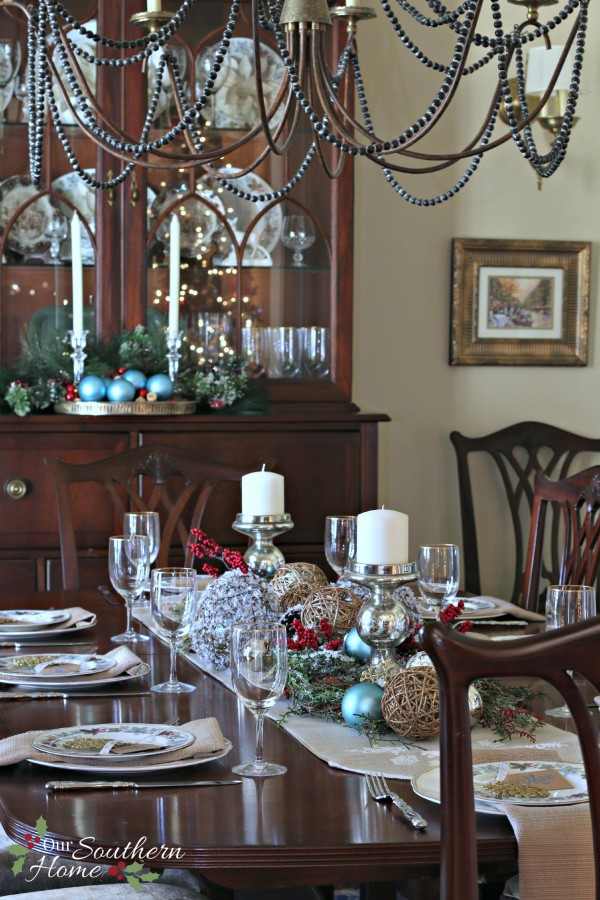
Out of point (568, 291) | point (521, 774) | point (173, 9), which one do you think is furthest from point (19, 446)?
point (521, 774)

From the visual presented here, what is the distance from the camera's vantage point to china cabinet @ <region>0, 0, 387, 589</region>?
2.89 metres

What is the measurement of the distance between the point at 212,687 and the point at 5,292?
1.82m

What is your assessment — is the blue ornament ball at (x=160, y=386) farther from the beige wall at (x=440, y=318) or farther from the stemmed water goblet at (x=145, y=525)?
the stemmed water goblet at (x=145, y=525)

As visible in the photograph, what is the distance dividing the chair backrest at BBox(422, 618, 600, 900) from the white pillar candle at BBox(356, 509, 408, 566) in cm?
52

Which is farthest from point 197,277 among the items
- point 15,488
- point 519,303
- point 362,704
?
point 362,704

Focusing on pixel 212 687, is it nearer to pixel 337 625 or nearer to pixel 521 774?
pixel 337 625

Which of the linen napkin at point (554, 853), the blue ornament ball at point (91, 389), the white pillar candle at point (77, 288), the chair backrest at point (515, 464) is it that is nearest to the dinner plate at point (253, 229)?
the white pillar candle at point (77, 288)

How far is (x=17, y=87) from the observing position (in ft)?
10.0

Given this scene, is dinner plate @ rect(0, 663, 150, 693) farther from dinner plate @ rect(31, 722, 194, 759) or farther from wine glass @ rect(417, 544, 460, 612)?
wine glass @ rect(417, 544, 460, 612)

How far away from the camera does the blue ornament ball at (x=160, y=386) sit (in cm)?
290

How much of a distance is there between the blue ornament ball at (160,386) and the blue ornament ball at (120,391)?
6 centimetres

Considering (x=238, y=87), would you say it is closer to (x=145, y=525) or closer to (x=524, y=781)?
(x=145, y=525)

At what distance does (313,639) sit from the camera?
4.69ft

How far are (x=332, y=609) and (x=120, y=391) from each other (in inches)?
57.7
